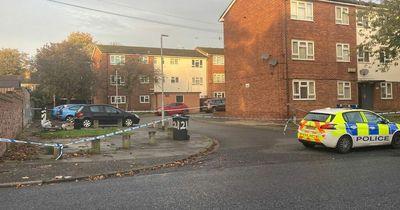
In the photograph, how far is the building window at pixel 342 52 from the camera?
32.5 meters

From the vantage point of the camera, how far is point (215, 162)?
12.4 metres

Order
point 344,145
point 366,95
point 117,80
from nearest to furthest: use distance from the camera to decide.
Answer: point 344,145 < point 366,95 < point 117,80

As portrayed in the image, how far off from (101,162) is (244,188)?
5311 mm

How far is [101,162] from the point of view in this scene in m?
12.2

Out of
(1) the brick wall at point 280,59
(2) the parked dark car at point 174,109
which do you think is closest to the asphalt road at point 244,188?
(1) the brick wall at point 280,59

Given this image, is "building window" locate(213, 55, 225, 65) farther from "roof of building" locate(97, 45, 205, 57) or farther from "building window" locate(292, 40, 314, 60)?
"building window" locate(292, 40, 314, 60)

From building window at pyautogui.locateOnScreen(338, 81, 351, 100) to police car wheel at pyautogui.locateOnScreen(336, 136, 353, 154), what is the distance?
1921cm

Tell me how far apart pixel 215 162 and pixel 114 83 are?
45.3 meters

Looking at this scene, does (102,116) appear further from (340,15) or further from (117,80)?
(117,80)

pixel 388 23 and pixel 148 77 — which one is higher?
pixel 388 23

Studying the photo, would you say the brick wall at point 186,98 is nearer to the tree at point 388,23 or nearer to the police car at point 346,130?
the tree at point 388,23

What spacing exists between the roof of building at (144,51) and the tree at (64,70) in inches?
218

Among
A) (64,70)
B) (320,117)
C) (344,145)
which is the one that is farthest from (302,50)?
(64,70)

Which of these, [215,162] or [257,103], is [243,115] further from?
[215,162]
